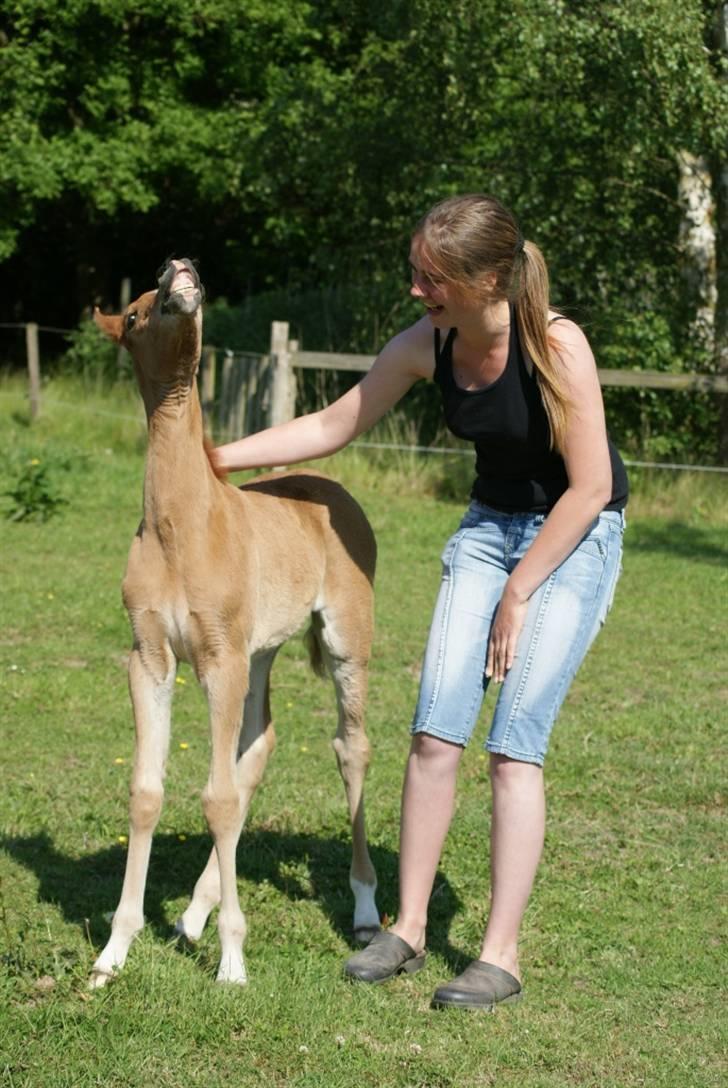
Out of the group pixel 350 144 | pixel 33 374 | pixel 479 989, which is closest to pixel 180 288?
pixel 479 989

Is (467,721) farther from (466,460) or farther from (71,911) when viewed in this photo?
(466,460)

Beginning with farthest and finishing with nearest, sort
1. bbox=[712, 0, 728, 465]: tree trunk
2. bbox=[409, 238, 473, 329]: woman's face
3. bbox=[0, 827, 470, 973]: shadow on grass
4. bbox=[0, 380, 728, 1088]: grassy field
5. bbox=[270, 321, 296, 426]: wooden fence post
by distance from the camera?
bbox=[712, 0, 728, 465]: tree trunk, bbox=[270, 321, 296, 426]: wooden fence post, bbox=[0, 827, 470, 973]: shadow on grass, bbox=[409, 238, 473, 329]: woman's face, bbox=[0, 380, 728, 1088]: grassy field

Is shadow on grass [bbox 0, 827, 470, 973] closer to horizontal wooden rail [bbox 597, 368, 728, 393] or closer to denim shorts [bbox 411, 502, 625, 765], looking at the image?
denim shorts [bbox 411, 502, 625, 765]

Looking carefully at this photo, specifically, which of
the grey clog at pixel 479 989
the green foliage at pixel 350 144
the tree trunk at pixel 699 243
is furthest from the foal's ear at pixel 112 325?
the tree trunk at pixel 699 243

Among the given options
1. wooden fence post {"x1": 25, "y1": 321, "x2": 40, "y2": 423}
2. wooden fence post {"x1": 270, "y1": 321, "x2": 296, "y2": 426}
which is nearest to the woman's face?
wooden fence post {"x1": 270, "y1": 321, "x2": 296, "y2": 426}

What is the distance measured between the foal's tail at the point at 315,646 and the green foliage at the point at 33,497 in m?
7.65

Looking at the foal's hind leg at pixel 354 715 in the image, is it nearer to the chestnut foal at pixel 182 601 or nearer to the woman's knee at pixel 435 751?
the chestnut foal at pixel 182 601

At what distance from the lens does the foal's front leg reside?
415cm

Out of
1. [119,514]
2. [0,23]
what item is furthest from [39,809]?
[0,23]

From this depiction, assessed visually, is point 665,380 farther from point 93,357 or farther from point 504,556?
point 93,357

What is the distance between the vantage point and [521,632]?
406cm

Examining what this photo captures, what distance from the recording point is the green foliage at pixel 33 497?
12156 millimetres

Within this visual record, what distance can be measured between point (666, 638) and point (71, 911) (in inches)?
205

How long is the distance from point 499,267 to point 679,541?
851cm
